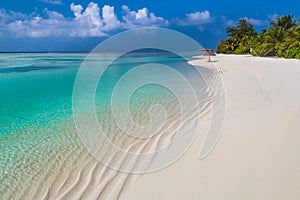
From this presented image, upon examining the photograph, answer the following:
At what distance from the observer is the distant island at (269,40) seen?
2645 centimetres

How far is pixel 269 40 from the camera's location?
104ft

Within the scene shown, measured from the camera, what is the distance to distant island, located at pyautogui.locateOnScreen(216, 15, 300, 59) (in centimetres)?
2645

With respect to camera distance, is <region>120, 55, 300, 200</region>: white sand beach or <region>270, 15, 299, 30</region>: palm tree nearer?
<region>120, 55, 300, 200</region>: white sand beach

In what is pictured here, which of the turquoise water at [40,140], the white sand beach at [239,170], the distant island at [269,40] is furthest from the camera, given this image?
the distant island at [269,40]

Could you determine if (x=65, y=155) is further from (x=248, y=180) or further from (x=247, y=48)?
(x=247, y=48)

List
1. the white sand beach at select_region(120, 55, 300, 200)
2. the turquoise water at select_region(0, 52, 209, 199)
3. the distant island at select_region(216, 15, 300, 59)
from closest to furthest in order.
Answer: the white sand beach at select_region(120, 55, 300, 200) → the turquoise water at select_region(0, 52, 209, 199) → the distant island at select_region(216, 15, 300, 59)

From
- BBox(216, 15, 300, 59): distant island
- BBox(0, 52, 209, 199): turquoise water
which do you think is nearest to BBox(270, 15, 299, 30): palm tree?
BBox(216, 15, 300, 59): distant island

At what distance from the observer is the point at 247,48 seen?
144ft

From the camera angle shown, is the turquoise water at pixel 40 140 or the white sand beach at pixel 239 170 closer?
the white sand beach at pixel 239 170

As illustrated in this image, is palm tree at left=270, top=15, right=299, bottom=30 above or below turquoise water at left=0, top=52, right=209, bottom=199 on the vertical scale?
above

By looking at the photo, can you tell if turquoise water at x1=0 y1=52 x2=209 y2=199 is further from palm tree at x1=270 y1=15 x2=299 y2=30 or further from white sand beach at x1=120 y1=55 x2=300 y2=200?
palm tree at x1=270 y1=15 x2=299 y2=30

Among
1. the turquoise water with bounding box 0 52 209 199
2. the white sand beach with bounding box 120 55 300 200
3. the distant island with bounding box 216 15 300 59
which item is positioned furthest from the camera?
the distant island with bounding box 216 15 300 59

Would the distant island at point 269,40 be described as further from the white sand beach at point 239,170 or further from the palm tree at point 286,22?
the white sand beach at point 239,170

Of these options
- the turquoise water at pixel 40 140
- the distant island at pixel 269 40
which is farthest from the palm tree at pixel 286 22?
the turquoise water at pixel 40 140
